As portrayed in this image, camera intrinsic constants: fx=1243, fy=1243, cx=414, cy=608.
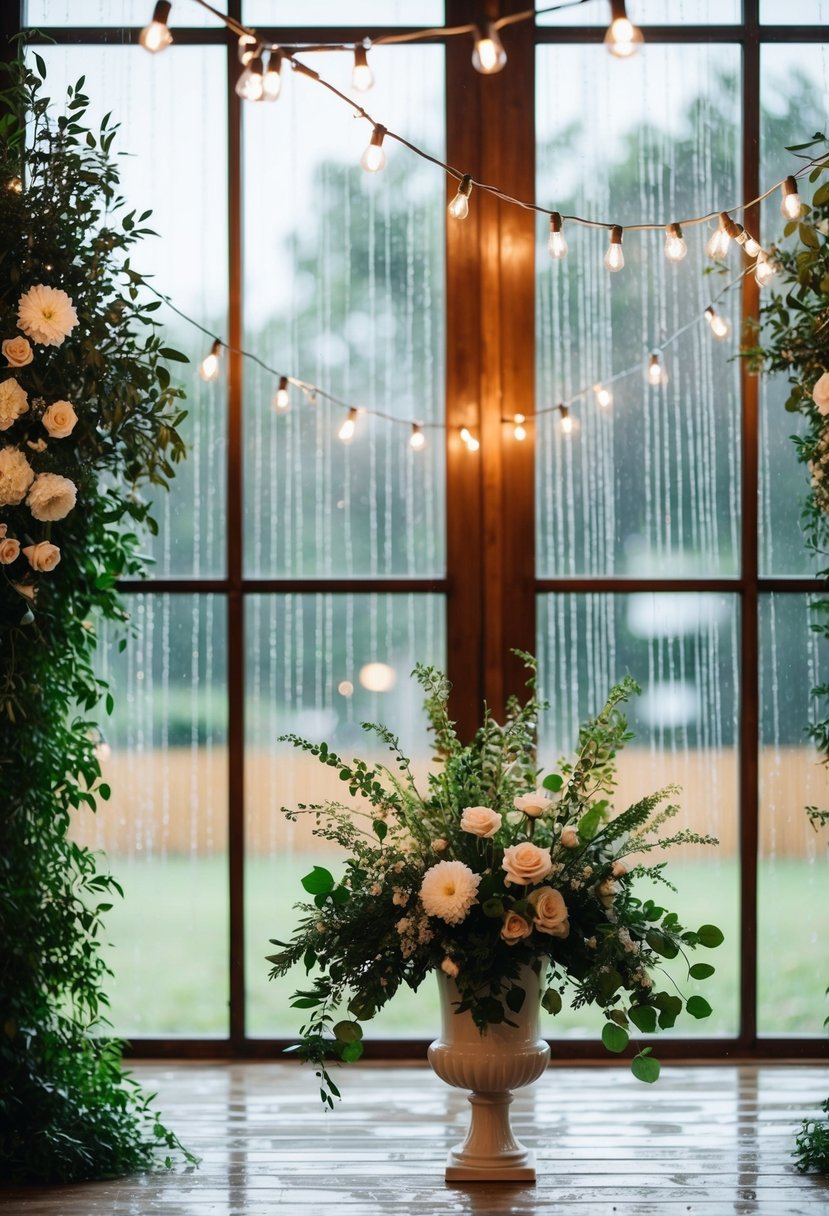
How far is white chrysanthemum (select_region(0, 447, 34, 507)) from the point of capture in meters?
2.85

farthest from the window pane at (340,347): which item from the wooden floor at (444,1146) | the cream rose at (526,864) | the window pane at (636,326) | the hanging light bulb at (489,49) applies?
the hanging light bulb at (489,49)

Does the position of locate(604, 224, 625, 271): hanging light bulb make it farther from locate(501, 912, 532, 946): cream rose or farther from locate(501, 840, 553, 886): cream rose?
locate(501, 912, 532, 946): cream rose

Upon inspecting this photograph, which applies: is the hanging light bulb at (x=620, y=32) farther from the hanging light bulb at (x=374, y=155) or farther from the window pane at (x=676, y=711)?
the window pane at (x=676, y=711)

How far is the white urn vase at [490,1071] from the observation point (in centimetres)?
273

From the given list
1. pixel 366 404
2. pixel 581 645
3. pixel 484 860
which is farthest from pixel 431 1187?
pixel 366 404

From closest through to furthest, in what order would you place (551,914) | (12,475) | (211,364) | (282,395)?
1. (551,914)
2. (12,475)
3. (211,364)
4. (282,395)

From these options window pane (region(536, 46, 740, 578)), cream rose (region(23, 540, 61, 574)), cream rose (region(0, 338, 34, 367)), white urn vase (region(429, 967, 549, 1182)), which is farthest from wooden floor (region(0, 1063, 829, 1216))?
cream rose (region(0, 338, 34, 367))

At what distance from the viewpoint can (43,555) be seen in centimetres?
287

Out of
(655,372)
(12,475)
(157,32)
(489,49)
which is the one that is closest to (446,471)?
(655,372)

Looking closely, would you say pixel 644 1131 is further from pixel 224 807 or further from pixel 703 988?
pixel 224 807

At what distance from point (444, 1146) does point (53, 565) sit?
1717 millimetres

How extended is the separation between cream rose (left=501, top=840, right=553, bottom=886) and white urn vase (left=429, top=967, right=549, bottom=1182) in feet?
0.84

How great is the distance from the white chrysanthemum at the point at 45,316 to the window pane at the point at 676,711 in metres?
1.74

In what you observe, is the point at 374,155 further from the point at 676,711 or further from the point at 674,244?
the point at 676,711
